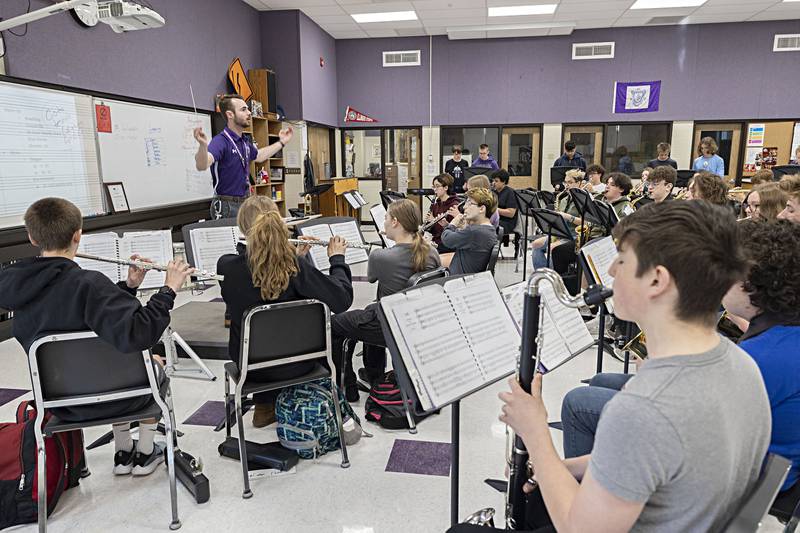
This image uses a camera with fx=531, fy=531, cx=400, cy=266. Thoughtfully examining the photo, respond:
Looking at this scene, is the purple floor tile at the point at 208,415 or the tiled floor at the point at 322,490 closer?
the tiled floor at the point at 322,490

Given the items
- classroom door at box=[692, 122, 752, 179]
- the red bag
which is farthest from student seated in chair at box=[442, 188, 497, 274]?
classroom door at box=[692, 122, 752, 179]

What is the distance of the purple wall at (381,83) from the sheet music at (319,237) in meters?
7.20

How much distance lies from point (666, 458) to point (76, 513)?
213 centimetres

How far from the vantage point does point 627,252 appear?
97 cm

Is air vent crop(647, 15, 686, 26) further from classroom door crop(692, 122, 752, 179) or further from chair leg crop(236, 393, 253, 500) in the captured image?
chair leg crop(236, 393, 253, 500)

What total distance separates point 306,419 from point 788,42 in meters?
10.5

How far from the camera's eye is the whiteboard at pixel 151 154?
4.86 meters

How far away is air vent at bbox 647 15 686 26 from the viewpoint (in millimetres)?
8609

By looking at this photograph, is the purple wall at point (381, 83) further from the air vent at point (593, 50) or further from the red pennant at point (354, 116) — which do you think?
the air vent at point (593, 50)

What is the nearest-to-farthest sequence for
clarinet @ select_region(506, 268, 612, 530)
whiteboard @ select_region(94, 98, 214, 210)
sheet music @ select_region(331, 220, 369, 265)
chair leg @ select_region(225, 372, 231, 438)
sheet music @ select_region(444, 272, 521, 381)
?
clarinet @ select_region(506, 268, 612, 530), sheet music @ select_region(444, 272, 521, 381), chair leg @ select_region(225, 372, 231, 438), sheet music @ select_region(331, 220, 369, 265), whiteboard @ select_region(94, 98, 214, 210)

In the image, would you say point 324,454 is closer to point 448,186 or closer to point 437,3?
point 448,186

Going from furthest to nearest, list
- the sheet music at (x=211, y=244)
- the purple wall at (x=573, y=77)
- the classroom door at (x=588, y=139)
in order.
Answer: the classroom door at (x=588, y=139) < the purple wall at (x=573, y=77) < the sheet music at (x=211, y=244)

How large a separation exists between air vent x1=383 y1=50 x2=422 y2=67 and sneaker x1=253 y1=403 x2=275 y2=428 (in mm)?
8620

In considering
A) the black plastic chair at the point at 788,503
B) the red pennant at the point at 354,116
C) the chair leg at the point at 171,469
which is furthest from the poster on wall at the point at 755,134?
the chair leg at the point at 171,469
